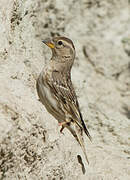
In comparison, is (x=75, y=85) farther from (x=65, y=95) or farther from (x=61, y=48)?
(x=65, y=95)

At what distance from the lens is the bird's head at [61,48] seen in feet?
27.2

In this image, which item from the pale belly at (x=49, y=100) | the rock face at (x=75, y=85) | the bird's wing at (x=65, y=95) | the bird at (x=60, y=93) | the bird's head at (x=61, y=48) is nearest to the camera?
the rock face at (x=75, y=85)

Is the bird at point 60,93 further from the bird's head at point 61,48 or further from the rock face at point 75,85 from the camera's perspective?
the rock face at point 75,85

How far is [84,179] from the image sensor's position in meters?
7.39

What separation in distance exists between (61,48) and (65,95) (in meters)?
0.77

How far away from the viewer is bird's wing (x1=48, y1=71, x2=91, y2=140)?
7.82 m

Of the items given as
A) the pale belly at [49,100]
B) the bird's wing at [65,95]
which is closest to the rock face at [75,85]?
the pale belly at [49,100]

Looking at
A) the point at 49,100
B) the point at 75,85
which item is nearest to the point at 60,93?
the point at 49,100

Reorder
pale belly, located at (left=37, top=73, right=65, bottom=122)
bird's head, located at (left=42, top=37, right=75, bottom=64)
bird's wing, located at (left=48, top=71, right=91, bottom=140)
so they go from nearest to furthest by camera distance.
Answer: pale belly, located at (left=37, top=73, right=65, bottom=122) → bird's wing, located at (left=48, top=71, right=91, bottom=140) → bird's head, located at (left=42, top=37, right=75, bottom=64)

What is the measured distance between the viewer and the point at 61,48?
27.3 ft

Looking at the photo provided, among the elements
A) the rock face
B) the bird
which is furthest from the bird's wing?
the rock face

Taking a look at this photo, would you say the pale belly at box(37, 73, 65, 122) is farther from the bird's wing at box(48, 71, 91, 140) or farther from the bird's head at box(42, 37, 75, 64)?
the bird's head at box(42, 37, 75, 64)

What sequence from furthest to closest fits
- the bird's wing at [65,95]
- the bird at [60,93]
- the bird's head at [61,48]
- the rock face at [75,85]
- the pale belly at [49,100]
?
the bird's head at [61,48] < the bird's wing at [65,95] < the bird at [60,93] < the pale belly at [49,100] < the rock face at [75,85]

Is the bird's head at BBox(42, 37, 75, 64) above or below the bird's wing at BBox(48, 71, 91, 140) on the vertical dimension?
above
